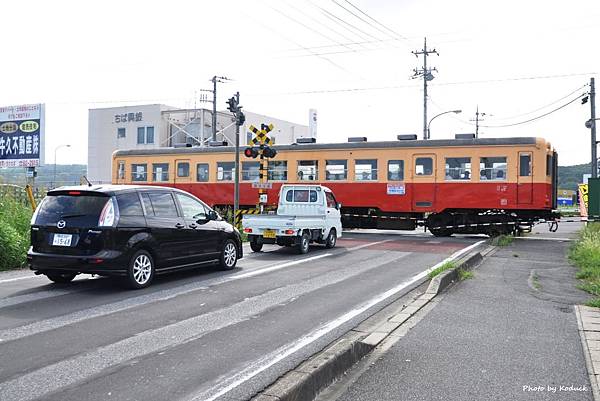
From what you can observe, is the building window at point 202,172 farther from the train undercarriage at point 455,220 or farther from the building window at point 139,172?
the train undercarriage at point 455,220

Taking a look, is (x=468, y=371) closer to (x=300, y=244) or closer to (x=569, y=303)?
(x=569, y=303)

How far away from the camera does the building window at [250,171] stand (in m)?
24.1

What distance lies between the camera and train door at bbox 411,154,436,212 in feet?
70.0

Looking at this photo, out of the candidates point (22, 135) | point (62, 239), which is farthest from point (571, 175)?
point (62, 239)

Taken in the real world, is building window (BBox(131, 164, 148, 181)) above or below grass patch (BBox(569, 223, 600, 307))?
above

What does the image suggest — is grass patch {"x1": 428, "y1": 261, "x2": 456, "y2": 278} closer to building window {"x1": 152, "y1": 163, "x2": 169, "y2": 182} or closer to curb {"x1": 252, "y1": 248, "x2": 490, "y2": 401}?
curb {"x1": 252, "y1": 248, "x2": 490, "y2": 401}

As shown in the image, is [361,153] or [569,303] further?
[361,153]

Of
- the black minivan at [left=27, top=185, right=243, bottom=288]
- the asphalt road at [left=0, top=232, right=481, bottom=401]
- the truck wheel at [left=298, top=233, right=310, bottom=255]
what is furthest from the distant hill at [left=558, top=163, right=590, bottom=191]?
the black minivan at [left=27, top=185, right=243, bottom=288]

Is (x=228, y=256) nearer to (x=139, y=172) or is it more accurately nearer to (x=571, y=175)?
(x=139, y=172)

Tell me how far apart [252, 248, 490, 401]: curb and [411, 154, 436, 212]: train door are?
14.5 m

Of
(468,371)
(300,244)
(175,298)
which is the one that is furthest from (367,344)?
(300,244)

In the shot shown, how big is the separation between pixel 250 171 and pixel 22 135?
10226 millimetres

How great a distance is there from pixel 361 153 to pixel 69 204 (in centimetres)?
1507

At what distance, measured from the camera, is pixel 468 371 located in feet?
16.3
